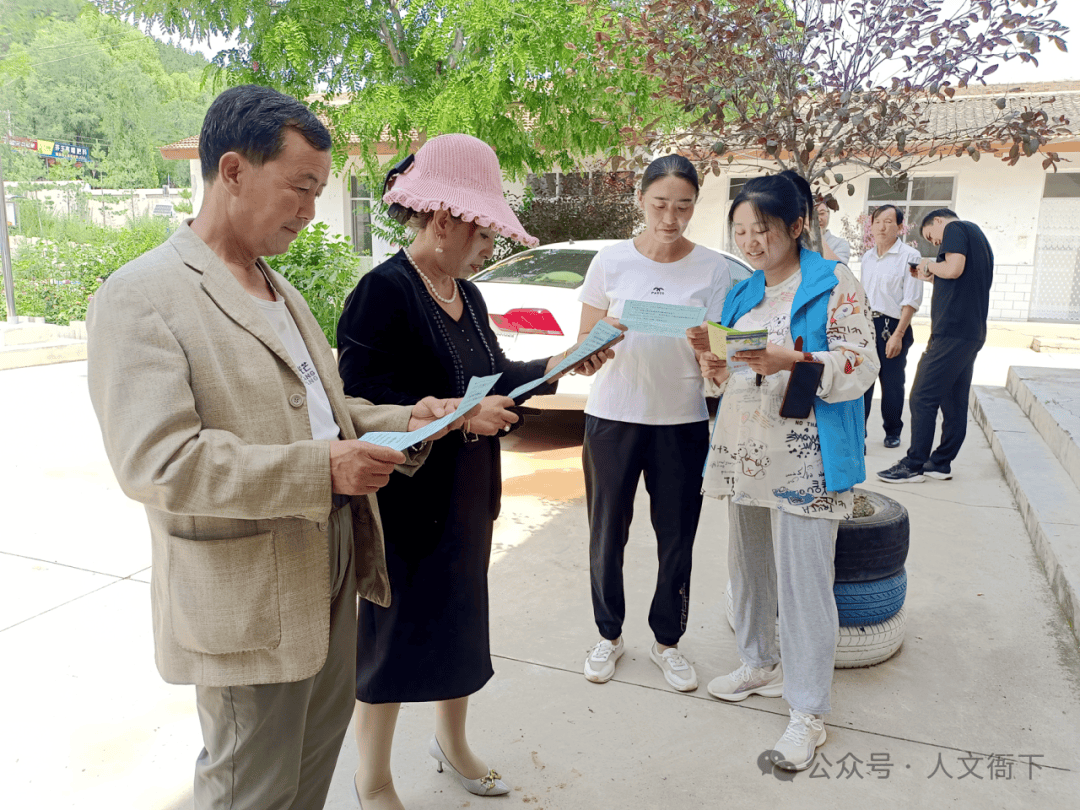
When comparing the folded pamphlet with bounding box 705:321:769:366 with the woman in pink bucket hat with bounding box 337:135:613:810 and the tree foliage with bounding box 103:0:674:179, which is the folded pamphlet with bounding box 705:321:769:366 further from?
the tree foliage with bounding box 103:0:674:179

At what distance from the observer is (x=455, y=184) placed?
6.63 ft

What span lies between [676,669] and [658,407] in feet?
3.43

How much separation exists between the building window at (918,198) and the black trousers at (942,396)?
10.8 metres

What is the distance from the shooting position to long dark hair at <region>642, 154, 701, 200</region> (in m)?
2.88

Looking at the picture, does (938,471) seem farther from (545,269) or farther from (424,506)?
(424,506)

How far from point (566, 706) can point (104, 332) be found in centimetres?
221

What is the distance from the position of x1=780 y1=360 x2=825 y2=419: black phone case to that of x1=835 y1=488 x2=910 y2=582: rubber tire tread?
71 cm

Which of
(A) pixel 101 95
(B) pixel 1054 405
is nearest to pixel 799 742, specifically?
(B) pixel 1054 405

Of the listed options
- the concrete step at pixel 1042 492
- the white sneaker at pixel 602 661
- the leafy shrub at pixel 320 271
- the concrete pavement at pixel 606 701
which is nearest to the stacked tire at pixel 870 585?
the concrete pavement at pixel 606 701

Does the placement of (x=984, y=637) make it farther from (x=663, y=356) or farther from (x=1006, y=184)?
(x=1006, y=184)

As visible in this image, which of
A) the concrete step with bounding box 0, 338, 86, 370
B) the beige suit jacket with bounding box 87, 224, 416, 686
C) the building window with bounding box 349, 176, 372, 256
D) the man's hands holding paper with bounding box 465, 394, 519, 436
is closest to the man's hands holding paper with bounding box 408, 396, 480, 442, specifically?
the man's hands holding paper with bounding box 465, 394, 519, 436

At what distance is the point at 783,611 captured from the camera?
271cm

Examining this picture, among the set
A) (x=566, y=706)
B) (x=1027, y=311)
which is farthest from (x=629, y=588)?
(x=1027, y=311)

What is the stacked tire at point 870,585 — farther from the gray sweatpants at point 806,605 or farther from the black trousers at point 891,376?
the black trousers at point 891,376
